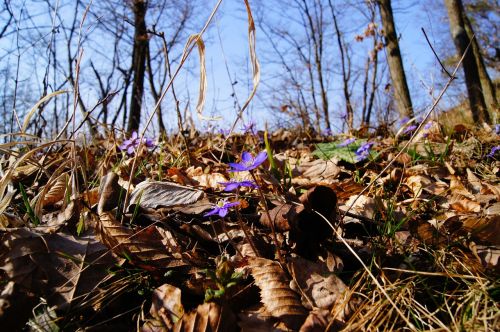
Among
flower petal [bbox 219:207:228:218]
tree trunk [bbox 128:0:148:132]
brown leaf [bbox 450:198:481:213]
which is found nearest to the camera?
flower petal [bbox 219:207:228:218]

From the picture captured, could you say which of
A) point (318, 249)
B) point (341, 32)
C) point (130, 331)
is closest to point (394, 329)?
point (318, 249)

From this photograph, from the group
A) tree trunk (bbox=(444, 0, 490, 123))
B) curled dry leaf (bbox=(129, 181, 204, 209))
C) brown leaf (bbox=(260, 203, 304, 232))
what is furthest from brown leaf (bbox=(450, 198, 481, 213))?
tree trunk (bbox=(444, 0, 490, 123))

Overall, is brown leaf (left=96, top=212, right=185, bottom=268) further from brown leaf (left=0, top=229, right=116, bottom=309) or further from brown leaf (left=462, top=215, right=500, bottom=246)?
brown leaf (left=462, top=215, right=500, bottom=246)

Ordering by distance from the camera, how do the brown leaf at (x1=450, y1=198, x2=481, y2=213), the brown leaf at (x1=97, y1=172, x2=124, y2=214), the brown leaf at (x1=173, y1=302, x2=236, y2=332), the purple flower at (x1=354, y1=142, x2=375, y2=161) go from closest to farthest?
the brown leaf at (x1=173, y1=302, x2=236, y2=332), the brown leaf at (x1=97, y1=172, x2=124, y2=214), the brown leaf at (x1=450, y1=198, x2=481, y2=213), the purple flower at (x1=354, y1=142, x2=375, y2=161)

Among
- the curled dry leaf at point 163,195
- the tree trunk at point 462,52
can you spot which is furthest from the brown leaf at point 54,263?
the tree trunk at point 462,52

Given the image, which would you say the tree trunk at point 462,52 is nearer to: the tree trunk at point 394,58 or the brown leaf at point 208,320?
the tree trunk at point 394,58

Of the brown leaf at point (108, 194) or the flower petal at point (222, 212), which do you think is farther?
the brown leaf at point (108, 194)

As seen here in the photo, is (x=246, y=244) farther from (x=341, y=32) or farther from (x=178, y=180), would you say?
(x=341, y=32)

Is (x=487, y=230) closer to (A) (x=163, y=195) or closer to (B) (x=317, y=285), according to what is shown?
(B) (x=317, y=285)
